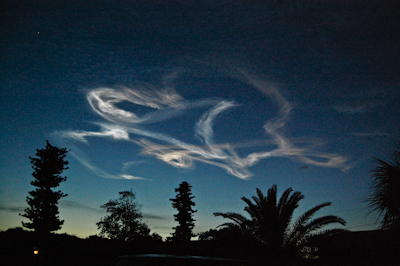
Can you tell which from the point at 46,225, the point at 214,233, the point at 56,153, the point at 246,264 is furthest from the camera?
the point at 56,153

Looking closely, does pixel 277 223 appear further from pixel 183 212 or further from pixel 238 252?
pixel 183 212

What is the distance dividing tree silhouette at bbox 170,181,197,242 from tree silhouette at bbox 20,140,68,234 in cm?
1747

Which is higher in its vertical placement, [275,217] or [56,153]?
[56,153]

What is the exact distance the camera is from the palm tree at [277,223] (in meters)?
14.1

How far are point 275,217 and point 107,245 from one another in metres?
15.2

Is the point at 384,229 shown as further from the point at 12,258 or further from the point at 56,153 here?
the point at 56,153

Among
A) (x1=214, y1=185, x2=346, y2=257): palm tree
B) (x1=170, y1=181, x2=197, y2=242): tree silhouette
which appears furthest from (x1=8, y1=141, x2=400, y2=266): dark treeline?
(x1=170, y1=181, x2=197, y2=242): tree silhouette

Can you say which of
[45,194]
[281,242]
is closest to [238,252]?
[281,242]

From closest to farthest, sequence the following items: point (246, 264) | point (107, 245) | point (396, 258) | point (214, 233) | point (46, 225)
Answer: point (246, 264)
point (396, 258)
point (214, 233)
point (107, 245)
point (46, 225)

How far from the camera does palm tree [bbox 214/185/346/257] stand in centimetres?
1413

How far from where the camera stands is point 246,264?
14.7ft

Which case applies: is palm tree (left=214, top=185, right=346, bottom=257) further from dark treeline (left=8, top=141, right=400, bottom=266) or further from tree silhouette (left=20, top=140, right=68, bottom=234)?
tree silhouette (left=20, top=140, right=68, bottom=234)

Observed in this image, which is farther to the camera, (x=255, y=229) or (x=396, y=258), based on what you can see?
(x=255, y=229)

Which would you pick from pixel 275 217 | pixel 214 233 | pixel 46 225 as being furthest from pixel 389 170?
pixel 46 225
